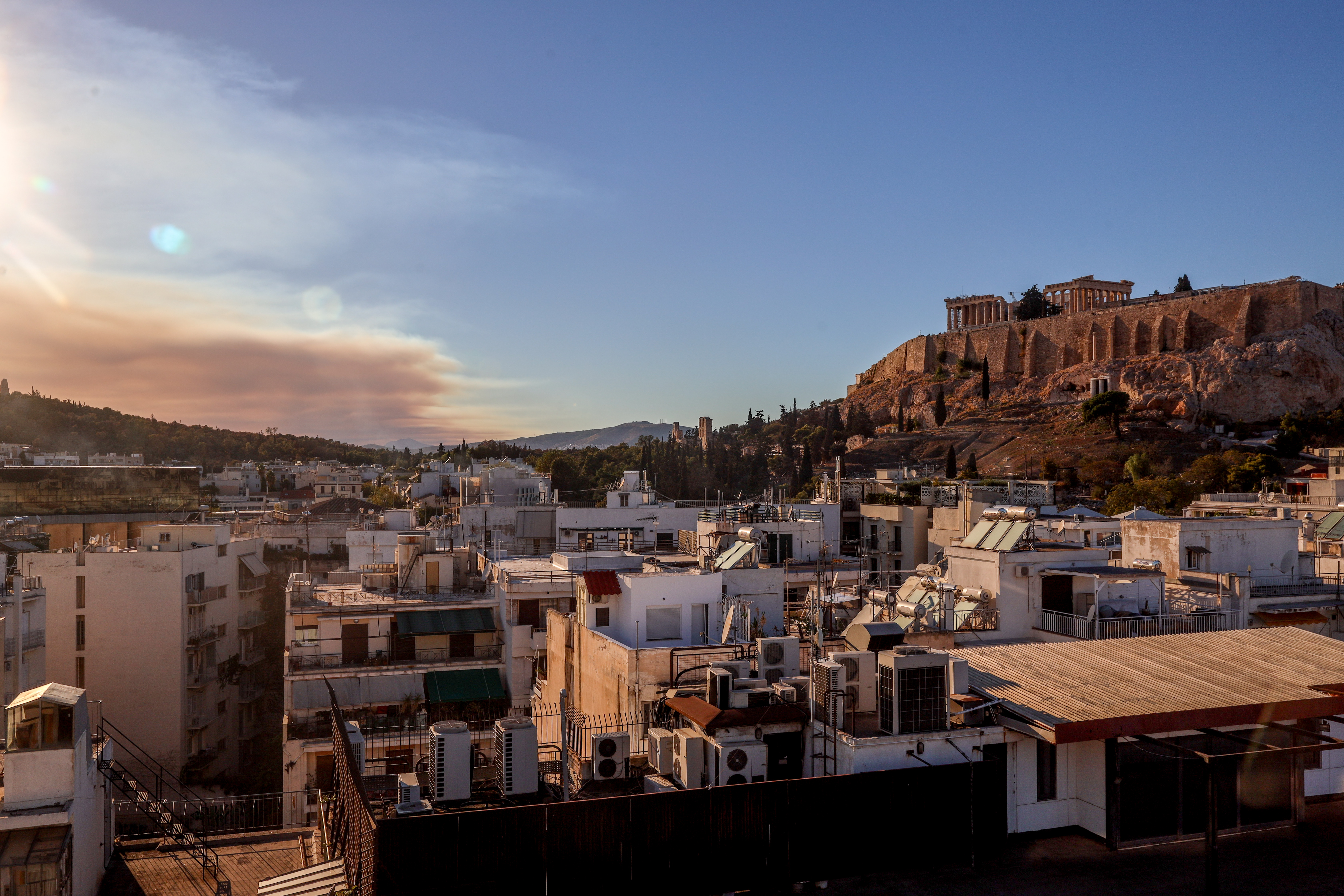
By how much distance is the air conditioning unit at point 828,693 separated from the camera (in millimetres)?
9203

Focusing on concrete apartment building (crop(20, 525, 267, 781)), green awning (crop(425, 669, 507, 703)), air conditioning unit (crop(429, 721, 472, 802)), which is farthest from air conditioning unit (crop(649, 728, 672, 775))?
concrete apartment building (crop(20, 525, 267, 781))

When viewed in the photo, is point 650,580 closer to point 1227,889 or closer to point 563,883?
point 563,883

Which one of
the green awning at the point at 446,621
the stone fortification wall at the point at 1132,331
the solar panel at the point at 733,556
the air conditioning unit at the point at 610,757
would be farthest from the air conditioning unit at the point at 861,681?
the stone fortification wall at the point at 1132,331

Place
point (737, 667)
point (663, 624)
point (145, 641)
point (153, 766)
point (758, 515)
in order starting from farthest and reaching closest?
point (758, 515) < point (145, 641) < point (153, 766) < point (663, 624) < point (737, 667)

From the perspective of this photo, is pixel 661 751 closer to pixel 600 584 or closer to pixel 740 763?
pixel 740 763

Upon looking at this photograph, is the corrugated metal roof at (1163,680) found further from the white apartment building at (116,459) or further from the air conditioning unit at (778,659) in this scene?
the white apartment building at (116,459)

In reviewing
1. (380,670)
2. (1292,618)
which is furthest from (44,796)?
(1292,618)

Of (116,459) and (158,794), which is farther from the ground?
(116,459)

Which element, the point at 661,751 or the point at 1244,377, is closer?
the point at 661,751

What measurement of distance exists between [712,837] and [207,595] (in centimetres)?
2232

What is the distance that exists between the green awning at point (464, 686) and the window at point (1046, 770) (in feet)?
44.0

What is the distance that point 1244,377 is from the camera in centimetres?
8581

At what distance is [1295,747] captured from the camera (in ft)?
28.4

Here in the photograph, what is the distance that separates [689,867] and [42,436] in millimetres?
89904
